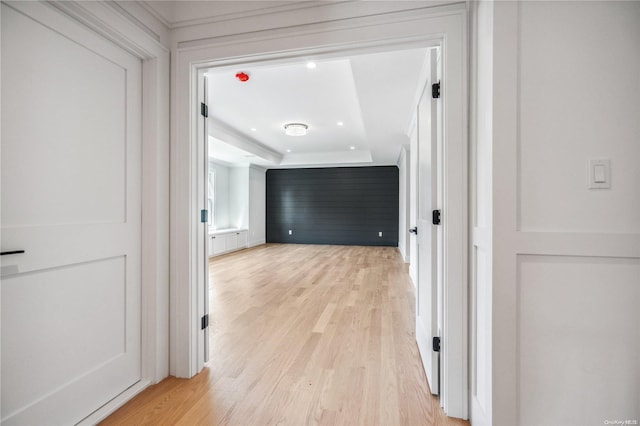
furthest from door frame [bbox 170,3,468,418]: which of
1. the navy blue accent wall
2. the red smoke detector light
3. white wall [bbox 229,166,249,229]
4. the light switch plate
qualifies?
the navy blue accent wall

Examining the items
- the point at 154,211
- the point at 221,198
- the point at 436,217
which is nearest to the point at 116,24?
the point at 154,211

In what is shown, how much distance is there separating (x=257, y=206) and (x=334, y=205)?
2342 millimetres

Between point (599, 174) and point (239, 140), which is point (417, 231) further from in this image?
point (239, 140)

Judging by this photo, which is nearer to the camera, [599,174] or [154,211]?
[599,174]

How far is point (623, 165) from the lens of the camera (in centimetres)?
108

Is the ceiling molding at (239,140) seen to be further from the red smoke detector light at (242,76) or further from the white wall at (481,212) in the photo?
the white wall at (481,212)

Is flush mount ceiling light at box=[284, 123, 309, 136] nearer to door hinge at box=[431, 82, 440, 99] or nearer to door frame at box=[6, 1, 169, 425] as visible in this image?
door frame at box=[6, 1, 169, 425]

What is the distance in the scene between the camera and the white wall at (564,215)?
1080 millimetres

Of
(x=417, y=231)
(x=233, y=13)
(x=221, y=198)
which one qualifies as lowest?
(x=417, y=231)

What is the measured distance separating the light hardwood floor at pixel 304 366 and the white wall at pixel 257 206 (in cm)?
455

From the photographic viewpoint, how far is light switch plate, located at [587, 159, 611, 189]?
3.56 ft

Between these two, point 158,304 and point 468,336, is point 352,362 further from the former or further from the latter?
point 158,304

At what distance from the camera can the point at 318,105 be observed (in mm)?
4367

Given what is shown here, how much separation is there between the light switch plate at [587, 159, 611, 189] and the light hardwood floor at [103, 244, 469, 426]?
1.26 m
